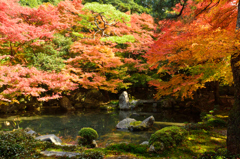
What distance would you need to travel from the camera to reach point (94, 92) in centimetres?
1416

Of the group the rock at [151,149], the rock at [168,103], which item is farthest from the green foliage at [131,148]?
the rock at [168,103]

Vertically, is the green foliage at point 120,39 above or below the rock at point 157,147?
above

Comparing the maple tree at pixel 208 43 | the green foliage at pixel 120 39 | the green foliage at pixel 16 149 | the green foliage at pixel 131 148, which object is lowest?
the green foliage at pixel 131 148

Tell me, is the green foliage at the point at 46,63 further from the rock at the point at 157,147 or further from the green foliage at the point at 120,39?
the rock at the point at 157,147

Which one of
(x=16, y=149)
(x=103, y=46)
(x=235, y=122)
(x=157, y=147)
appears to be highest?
(x=103, y=46)

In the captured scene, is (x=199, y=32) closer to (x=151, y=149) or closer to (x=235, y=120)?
(x=235, y=120)

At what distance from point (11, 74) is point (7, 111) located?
4.95 m

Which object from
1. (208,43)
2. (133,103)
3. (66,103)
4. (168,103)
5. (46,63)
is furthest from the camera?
(133,103)

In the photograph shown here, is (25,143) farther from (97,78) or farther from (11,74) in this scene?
(97,78)

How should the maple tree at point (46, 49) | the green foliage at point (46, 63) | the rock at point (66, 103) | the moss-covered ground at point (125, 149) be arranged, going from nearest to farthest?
the moss-covered ground at point (125, 149), the maple tree at point (46, 49), the green foliage at point (46, 63), the rock at point (66, 103)

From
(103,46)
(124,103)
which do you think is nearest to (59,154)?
(103,46)

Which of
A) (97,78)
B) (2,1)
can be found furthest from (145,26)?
(2,1)

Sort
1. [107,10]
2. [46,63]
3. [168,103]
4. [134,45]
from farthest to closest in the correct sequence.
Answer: [134,45]
[168,103]
[107,10]
[46,63]

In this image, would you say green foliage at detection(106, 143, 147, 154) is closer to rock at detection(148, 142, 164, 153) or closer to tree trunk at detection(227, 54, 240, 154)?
rock at detection(148, 142, 164, 153)
